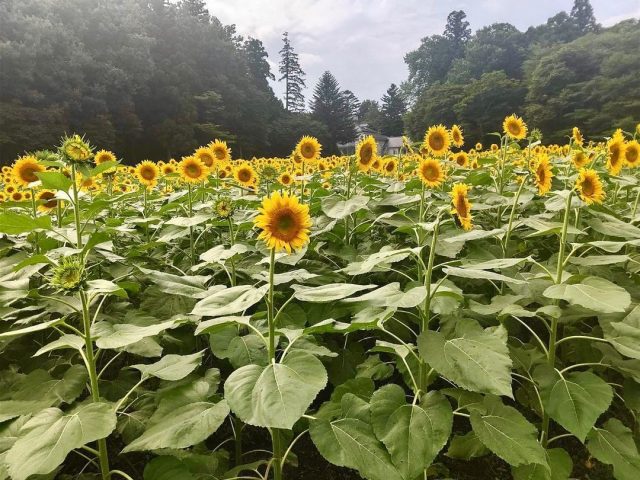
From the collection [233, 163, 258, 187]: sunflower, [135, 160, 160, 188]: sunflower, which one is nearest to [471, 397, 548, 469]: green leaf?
[233, 163, 258, 187]: sunflower

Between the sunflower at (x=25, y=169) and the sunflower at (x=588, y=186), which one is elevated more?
the sunflower at (x=25, y=169)

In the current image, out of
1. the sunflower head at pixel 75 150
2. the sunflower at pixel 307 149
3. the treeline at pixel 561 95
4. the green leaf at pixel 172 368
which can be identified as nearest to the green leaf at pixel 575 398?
the green leaf at pixel 172 368

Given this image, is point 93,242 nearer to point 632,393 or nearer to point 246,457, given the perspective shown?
point 246,457

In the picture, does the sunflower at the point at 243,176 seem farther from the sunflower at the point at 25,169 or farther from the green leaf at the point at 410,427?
the green leaf at the point at 410,427

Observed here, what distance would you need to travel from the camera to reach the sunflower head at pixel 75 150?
1.86 meters

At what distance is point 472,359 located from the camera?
1305 millimetres

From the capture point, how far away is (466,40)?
80125mm

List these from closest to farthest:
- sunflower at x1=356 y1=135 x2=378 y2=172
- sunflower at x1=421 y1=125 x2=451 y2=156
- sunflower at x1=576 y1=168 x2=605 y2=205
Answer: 1. sunflower at x1=576 y1=168 x2=605 y2=205
2. sunflower at x1=356 y1=135 x2=378 y2=172
3. sunflower at x1=421 y1=125 x2=451 y2=156

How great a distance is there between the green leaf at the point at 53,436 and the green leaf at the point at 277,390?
342mm

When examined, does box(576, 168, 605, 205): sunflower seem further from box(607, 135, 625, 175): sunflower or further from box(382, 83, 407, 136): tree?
box(382, 83, 407, 136): tree

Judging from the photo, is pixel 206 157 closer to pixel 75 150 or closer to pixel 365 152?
pixel 365 152

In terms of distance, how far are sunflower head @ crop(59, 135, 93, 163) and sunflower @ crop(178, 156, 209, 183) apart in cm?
157

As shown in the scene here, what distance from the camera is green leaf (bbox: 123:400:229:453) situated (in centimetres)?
124

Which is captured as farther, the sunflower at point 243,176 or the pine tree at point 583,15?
the pine tree at point 583,15
